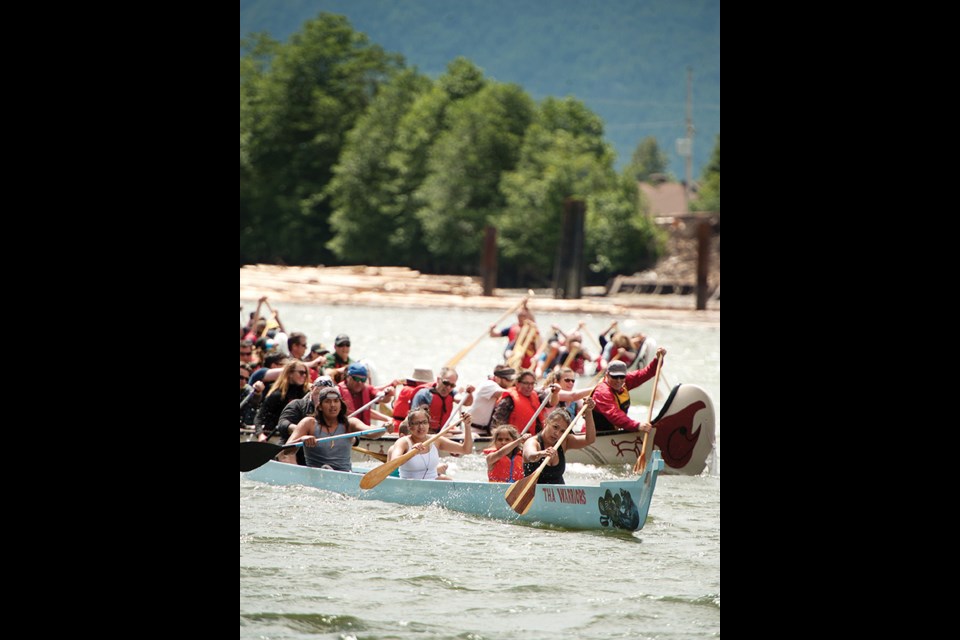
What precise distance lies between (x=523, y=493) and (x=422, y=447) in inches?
36.2

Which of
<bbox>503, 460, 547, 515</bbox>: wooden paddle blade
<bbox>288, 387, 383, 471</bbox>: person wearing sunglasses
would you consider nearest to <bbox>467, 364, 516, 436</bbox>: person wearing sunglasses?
<bbox>288, 387, 383, 471</bbox>: person wearing sunglasses

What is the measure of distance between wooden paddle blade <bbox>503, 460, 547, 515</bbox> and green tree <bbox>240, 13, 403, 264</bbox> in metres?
56.6

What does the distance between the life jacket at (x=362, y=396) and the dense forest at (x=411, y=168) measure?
43.0 metres

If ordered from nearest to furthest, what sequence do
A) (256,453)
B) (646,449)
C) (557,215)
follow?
(256,453) → (646,449) → (557,215)

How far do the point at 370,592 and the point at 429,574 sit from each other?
51cm

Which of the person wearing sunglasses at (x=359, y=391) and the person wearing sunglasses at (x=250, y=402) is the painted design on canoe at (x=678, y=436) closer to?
the person wearing sunglasses at (x=359, y=391)

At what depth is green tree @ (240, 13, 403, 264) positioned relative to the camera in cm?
6506

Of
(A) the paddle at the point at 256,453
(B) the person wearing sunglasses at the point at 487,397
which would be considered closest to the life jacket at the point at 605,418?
(B) the person wearing sunglasses at the point at 487,397

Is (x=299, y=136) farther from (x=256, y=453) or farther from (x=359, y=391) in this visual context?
(x=256, y=453)

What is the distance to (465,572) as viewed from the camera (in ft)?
25.5

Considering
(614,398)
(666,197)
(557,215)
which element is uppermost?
(666,197)

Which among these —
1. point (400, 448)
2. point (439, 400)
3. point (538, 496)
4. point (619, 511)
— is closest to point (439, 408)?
point (439, 400)

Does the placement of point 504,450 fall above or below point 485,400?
below
